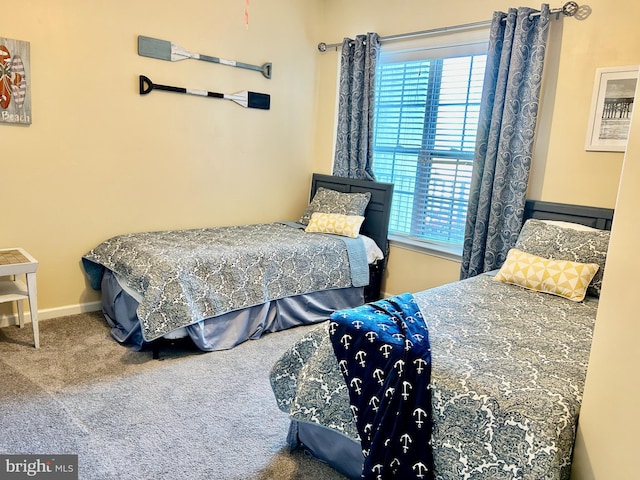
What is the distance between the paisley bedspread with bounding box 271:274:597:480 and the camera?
1409 mm

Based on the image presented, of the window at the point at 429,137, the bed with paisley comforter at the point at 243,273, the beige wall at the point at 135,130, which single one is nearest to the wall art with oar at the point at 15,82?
the beige wall at the point at 135,130

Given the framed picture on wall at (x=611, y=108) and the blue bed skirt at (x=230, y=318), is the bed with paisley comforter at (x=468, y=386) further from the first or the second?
the blue bed skirt at (x=230, y=318)

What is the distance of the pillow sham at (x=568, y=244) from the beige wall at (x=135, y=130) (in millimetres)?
2300

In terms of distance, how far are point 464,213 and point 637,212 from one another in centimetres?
246

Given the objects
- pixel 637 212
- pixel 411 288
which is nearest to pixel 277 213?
pixel 411 288

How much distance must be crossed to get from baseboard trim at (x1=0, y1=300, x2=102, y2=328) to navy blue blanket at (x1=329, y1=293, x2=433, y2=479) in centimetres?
232

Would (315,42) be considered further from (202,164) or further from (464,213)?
(464,213)

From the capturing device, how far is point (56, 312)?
129 inches

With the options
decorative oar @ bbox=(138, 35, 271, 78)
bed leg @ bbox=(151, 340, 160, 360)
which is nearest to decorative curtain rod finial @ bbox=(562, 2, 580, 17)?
decorative oar @ bbox=(138, 35, 271, 78)

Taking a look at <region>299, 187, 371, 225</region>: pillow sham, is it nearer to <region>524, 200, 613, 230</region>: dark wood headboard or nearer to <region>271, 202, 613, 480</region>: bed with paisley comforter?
<region>524, 200, 613, 230</region>: dark wood headboard

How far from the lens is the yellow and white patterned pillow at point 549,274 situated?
2.54 meters

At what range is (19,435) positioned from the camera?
6.54ft

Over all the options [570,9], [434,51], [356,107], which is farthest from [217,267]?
[570,9]

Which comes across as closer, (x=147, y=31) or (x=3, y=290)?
(x=3, y=290)
